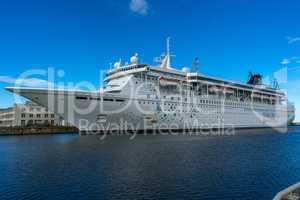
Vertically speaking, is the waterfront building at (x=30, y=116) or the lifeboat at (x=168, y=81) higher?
the lifeboat at (x=168, y=81)

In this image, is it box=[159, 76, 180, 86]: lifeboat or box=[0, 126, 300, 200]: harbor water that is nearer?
box=[0, 126, 300, 200]: harbor water

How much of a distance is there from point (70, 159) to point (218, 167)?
34.8 ft

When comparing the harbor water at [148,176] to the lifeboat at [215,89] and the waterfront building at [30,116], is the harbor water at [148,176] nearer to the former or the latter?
the lifeboat at [215,89]

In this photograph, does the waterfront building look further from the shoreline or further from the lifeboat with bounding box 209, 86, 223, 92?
the lifeboat with bounding box 209, 86, 223, 92

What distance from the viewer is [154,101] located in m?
43.0

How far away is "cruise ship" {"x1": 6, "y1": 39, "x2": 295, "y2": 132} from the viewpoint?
113ft

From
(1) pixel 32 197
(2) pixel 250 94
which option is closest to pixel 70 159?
(1) pixel 32 197

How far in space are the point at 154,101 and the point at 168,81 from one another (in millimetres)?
5733

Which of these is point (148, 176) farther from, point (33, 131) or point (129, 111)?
point (33, 131)

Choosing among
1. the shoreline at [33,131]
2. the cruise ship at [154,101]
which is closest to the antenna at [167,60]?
the cruise ship at [154,101]

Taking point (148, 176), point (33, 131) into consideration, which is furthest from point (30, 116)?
point (148, 176)

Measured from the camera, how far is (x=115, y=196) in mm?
11602

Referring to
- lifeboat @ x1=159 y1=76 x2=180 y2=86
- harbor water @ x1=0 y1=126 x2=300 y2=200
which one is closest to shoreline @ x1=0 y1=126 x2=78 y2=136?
lifeboat @ x1=159 y1=76 x2=180 y2=86

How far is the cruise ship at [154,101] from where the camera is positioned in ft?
113
